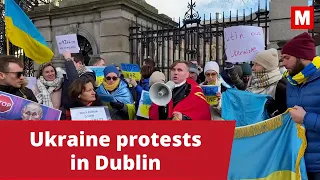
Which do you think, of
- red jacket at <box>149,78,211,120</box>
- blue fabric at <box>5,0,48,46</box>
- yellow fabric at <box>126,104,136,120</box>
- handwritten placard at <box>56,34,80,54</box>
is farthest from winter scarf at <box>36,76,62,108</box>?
handwritten placard at <box>56,34,80,54</box>

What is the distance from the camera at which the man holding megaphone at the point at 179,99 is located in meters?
3.56

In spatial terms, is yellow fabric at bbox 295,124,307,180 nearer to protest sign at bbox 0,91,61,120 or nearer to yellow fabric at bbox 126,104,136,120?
protest sign at bbox 0,91,61,120

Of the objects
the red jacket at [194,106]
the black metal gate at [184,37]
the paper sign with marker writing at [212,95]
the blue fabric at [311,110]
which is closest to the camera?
the blue fabric at [311,110]

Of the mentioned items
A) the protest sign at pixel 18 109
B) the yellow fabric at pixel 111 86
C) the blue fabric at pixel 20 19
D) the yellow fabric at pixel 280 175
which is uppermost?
the blue fabric at pixel 20 19

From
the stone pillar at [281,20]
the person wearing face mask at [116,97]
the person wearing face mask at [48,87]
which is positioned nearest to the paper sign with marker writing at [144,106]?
the person wearing face mask at [116,97]

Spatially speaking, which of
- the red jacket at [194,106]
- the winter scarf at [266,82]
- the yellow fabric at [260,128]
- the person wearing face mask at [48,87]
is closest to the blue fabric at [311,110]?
the yellow fabric at [260,128]

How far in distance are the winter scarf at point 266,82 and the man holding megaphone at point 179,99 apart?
571mm

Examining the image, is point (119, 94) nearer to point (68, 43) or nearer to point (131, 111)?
point (131, 111)

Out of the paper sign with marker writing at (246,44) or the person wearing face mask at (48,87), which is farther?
the paper sign with marker writing at (246,44)

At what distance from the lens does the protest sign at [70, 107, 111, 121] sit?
3195 millimetres

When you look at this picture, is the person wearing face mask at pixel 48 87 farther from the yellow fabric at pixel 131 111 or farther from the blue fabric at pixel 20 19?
the yellow fabric at pixel 131 111
